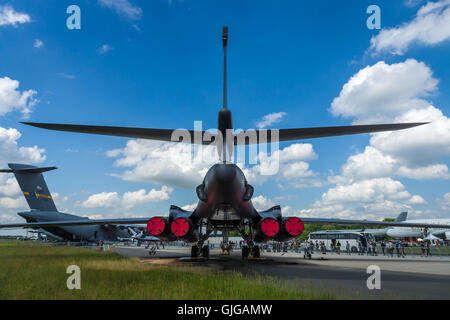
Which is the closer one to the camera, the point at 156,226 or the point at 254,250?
the point at 156,226

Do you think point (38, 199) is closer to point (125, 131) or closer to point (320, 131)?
point (125, 131)

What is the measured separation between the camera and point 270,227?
31.0 feet

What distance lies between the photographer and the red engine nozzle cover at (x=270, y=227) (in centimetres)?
943

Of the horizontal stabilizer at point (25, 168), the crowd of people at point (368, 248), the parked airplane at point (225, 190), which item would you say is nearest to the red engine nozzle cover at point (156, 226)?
the parked airplane at point (225, 190)

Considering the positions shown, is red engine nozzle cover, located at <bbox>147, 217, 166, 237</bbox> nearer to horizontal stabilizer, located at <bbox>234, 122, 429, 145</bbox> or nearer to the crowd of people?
horizontal stabilizer, located at <bbox>234, 122, 429, 145</bbox>

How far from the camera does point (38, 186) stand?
83.7ft

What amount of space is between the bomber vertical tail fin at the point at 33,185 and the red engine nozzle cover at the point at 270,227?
22055 millimetres

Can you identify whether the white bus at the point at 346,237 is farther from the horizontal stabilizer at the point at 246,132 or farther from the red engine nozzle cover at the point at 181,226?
the horizontal stabilizer at the point at 246,132

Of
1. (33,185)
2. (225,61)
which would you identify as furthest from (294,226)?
(33,185)

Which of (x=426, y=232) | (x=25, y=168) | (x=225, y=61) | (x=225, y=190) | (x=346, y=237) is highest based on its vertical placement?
(x=225, y=61)

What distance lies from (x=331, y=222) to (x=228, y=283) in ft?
32.5

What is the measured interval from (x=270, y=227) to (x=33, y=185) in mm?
24400
